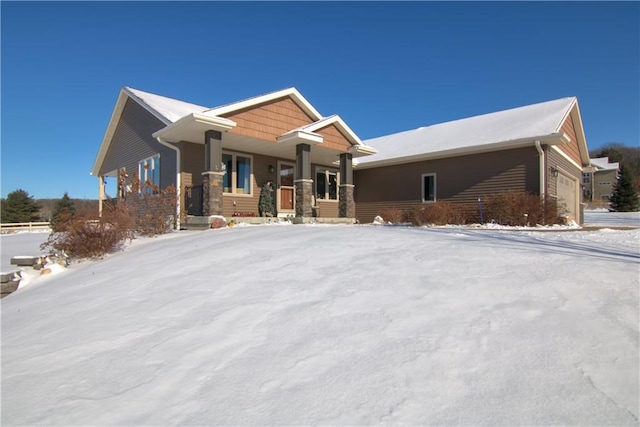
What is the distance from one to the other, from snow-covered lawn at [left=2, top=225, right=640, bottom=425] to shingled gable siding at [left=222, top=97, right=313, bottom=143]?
7.89m

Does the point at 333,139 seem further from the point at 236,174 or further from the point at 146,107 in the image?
the point at 146,107

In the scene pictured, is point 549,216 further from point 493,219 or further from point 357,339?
point 357,339

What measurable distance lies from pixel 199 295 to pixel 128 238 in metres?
5.74

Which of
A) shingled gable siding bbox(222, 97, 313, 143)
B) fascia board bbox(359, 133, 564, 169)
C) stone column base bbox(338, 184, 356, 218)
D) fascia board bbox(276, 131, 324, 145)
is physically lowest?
stone column base bbox(338, 184, 356, 218)

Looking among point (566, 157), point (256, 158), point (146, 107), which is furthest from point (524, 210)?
point (146, 107)

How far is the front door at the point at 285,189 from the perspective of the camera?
1473cm

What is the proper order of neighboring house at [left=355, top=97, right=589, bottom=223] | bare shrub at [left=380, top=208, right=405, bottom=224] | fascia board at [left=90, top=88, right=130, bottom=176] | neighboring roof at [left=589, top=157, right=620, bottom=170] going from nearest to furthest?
neighboring house at [left=355, top=97, right=589, bottom=223] < bare shrub at [left=380, top=208, right=405, bottom=224] < fascia board at [left=90, top=88, right=130, bottom=176] < neighboring roof at [left=589, top=157, right=620, bottom=170]

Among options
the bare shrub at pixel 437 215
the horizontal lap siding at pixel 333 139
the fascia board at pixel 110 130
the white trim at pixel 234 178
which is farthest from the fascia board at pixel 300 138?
the fascia board at pixel 110 130

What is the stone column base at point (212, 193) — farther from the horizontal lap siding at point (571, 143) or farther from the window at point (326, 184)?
the horizontal lap siding at point (571, 143)

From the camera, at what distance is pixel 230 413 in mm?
1982

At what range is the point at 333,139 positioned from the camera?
541 inches

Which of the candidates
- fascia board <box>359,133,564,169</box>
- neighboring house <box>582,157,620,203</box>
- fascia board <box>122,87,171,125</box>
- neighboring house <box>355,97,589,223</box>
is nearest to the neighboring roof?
neighboring house <box>582,157,620,203</box>

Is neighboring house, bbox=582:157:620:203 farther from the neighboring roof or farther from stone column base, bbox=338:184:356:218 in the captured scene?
stone column base, bbox=338:184:356:218

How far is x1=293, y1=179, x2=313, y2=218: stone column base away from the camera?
41.5 feet
